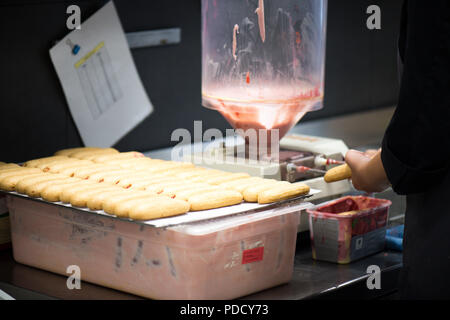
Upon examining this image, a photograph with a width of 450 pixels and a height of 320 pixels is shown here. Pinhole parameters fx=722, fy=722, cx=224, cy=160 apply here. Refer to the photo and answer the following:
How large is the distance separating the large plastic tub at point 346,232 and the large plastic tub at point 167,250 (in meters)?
0.20

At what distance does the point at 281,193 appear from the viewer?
5.16 ft

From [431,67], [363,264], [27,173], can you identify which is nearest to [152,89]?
[27,173]

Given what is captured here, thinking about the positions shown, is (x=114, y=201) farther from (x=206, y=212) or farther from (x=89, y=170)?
(x=89, y=170)

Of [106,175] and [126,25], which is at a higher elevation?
[126,25]

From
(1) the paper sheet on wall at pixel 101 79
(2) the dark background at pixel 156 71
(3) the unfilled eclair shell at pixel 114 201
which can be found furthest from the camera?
(1) the paper sheet on wall at pixel 101 79

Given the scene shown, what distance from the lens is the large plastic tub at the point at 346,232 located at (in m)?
1.81

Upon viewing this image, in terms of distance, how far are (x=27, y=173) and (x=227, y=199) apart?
1.73 ft

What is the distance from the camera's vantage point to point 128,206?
144 cm

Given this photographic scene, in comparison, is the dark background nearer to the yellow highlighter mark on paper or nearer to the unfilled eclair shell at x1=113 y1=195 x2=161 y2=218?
the yellow highlighter mark on paper

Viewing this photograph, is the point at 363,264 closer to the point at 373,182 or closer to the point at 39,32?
the point at 373,182

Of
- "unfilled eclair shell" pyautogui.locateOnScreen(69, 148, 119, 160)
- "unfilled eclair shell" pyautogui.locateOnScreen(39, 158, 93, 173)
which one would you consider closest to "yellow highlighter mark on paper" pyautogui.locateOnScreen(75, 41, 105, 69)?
"unfilled eclair shell" pyautogui.locateOnScreen(69, 148, 119, 160)

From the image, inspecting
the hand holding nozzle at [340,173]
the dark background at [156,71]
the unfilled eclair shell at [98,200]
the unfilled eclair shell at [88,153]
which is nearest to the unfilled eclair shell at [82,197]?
the unfilled eclair shell at [98,200]

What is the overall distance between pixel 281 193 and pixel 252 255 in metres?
0.15

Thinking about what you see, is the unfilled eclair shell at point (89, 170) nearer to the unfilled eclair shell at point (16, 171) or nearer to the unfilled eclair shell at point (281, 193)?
the unfilled eclair shell at point (16, 171)
